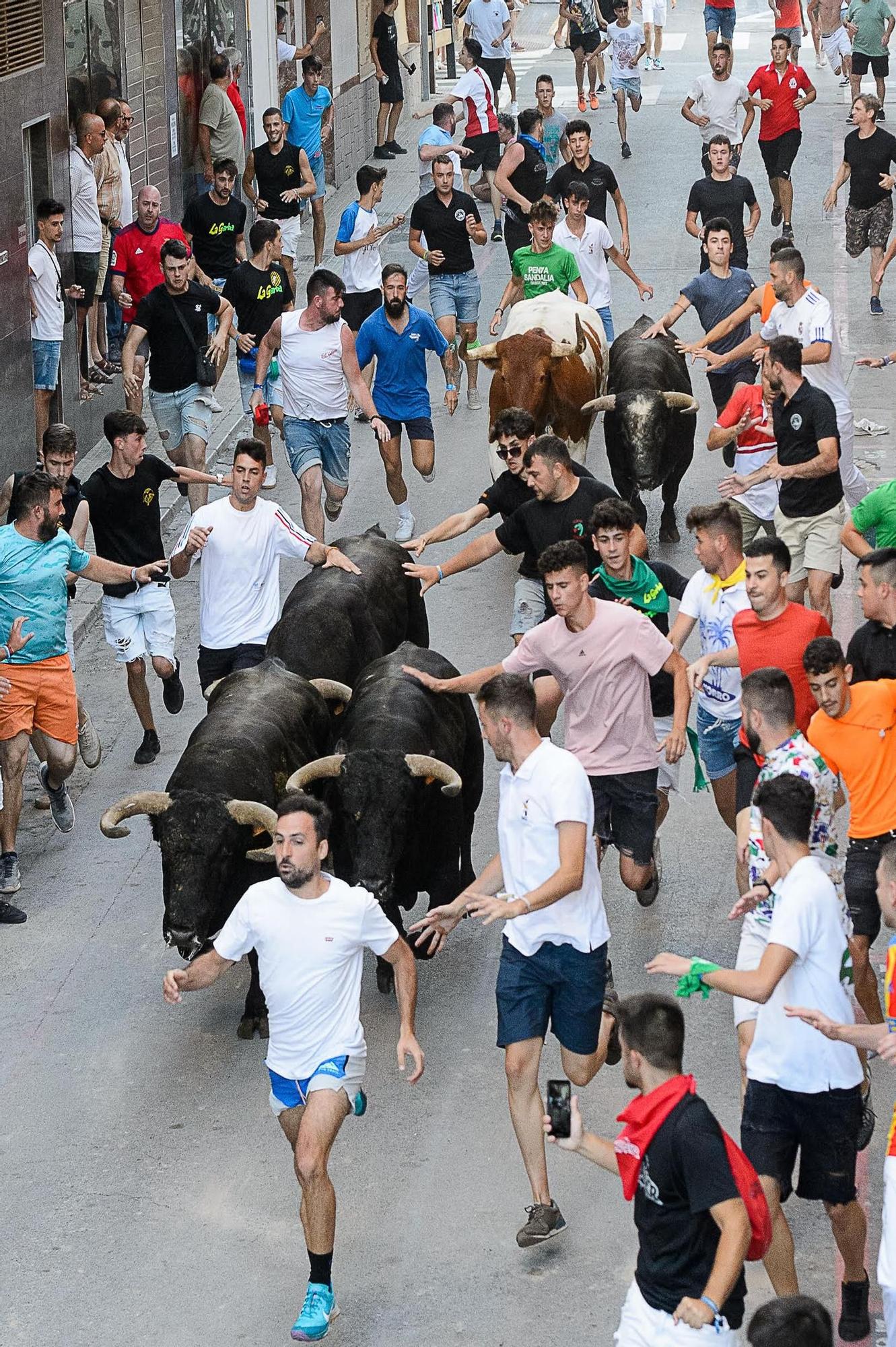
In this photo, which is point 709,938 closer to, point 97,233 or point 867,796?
point 867,796

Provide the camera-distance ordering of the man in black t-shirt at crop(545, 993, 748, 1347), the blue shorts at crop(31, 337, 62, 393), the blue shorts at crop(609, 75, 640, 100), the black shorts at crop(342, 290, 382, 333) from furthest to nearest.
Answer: the blue shorts at crop(609, 75, 640, 100), the black shorts at crop(342, 290, 382, 333), the blue shorts at crop(31, 337, 62, 393), the man in black t-shirt at crop(545, 993, 748, 1347)

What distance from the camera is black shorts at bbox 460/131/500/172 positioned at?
23938 mm

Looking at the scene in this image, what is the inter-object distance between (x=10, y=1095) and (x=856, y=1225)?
3719 millimetres

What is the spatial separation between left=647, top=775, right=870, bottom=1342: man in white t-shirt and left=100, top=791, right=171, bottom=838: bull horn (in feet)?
10.0

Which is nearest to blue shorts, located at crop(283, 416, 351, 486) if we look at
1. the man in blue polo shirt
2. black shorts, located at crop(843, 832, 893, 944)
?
the man in blue polo shirt

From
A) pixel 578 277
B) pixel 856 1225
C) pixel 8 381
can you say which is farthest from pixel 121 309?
pixel 856 1225

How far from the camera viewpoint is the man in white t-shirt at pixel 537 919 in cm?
725

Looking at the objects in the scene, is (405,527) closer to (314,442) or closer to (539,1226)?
(314,442)

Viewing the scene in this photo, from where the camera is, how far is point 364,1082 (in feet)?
28.5

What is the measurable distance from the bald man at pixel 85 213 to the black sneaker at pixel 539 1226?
11364 millimetres

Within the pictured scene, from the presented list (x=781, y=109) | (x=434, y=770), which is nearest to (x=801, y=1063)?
(x=434, y=770)

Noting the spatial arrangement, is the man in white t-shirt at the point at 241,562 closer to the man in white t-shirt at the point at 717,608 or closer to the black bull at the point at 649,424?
the man in white t-shirt at the point at 717,608

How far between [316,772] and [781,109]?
49.5 ft

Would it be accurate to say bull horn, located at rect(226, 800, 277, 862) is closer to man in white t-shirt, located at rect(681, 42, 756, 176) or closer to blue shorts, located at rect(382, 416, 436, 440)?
blue shorts, located at rect(382, 416, 436, 440)
